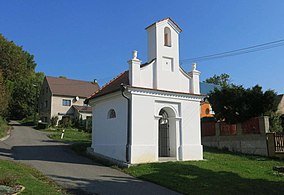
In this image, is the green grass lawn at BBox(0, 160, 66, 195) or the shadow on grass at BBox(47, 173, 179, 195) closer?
the green grass lawn at BBox(0, 160, 66, 195)

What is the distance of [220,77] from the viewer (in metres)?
76.6

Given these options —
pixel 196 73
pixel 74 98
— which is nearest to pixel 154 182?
pixel 196 73

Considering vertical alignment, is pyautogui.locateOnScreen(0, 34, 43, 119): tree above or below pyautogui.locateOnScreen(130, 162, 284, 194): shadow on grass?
above

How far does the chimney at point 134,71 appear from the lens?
16000 millimetres

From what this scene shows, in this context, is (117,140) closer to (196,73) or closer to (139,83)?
(139,83)

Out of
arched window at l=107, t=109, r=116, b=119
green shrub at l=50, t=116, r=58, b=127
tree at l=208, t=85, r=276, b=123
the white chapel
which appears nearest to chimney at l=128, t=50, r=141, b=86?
the white chapel

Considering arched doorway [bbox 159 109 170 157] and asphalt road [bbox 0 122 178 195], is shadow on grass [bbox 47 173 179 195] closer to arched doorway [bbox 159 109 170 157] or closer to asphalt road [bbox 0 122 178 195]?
asphalt road [bbox 0 122 178 195]

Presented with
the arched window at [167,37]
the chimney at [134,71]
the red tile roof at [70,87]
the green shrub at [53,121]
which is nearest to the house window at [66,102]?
the red tile roof at [70,87]

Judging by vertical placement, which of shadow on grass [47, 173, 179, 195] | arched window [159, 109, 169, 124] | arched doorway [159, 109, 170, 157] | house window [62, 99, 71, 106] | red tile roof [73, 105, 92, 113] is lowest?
shadow on grass [47, 173, 179, 195]

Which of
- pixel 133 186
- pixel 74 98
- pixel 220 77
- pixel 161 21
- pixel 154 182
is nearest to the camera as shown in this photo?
pixel 133 186

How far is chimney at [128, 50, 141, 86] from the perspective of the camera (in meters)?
16.0

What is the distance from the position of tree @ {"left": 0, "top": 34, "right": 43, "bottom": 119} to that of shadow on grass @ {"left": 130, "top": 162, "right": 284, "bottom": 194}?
41320mm

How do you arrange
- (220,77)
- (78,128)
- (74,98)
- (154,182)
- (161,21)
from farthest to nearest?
(220,77) → (74,98) → (78,128) → (161,21) → (154,182)

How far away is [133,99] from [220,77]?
211 feet
